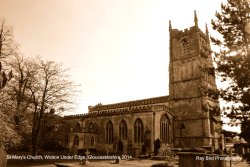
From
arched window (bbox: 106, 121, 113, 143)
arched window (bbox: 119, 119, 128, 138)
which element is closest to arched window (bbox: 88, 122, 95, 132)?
arched window (bbox: 106, 121, 113, 143)

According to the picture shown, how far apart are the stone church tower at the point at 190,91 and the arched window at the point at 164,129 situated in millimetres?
2844

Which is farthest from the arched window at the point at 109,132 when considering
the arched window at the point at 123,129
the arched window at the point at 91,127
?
the arched window at the point at 91,127

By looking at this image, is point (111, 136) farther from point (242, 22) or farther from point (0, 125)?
point (242, 22)

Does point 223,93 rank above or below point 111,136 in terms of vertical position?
above

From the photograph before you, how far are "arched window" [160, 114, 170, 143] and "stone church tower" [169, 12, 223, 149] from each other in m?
2.84

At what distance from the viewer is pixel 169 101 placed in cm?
4259

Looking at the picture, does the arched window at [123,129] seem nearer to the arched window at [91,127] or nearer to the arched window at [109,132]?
the arched window at [109,132]

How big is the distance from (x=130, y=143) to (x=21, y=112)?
2093 cm

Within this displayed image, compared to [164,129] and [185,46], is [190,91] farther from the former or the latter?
[185,46]

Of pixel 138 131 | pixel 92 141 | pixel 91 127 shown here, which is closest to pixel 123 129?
pixel 138 131

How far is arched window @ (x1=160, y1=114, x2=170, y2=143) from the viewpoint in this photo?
3616cm

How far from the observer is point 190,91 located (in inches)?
1613

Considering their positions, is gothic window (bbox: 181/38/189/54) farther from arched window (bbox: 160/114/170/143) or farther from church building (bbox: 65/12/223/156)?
arched window (bbox: 160/114/170/143)

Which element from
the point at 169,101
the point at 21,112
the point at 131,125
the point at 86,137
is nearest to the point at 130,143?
the point at 131,125
